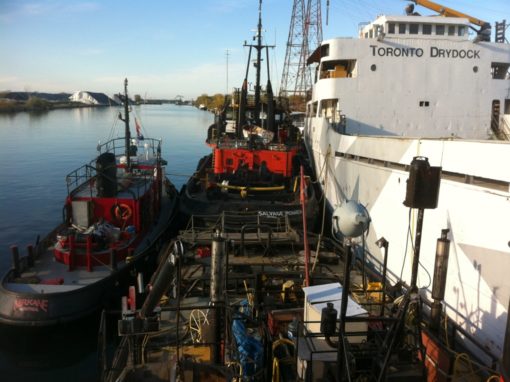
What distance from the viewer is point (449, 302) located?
836cm

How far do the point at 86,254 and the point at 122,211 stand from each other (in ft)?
7.06

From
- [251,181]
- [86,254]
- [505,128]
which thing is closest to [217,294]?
[86,254]

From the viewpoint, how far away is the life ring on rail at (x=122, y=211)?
44.4 feet

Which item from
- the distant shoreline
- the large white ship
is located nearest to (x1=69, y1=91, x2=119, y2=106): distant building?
the distant shoreline

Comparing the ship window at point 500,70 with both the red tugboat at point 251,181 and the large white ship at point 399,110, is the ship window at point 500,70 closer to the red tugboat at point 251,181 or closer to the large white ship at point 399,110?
the large white ship at point 399,110

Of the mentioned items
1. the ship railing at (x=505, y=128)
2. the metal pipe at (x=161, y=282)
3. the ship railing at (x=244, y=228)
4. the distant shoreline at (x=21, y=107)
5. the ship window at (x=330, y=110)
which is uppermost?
the distant shoreline at (x=21, y=107)

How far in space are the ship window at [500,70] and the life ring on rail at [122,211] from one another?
14415 millimetres

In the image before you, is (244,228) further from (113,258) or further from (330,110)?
(330,110)

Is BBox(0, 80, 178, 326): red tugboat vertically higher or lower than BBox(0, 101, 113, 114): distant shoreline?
lower

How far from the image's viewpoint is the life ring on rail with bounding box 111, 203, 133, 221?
13523mm

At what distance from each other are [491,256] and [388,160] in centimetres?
424

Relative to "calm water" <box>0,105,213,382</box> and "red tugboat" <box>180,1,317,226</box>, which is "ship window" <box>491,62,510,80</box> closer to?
"red tugboat" <box>180,1,317,226</box>

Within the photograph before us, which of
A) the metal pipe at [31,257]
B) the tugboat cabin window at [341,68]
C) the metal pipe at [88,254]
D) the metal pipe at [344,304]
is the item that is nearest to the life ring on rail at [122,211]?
the metal pipe at [88,254]

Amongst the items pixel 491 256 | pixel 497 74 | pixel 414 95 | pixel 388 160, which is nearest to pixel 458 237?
pixel 491 256
